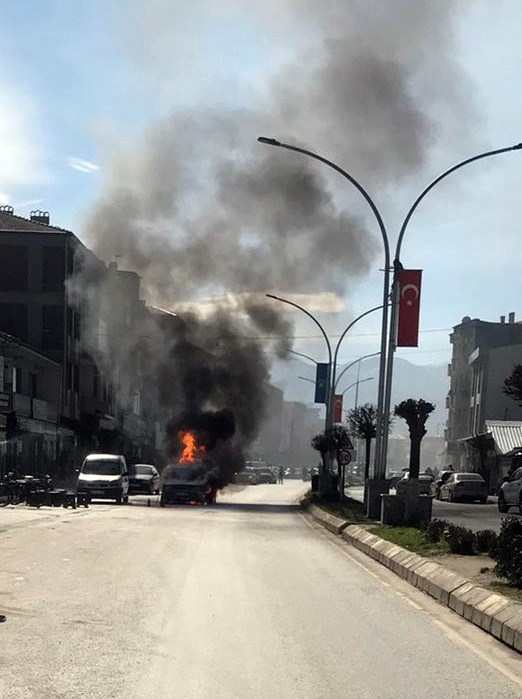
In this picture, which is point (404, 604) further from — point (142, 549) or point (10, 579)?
point (142, 549)

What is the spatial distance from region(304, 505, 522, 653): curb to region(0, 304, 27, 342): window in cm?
3908

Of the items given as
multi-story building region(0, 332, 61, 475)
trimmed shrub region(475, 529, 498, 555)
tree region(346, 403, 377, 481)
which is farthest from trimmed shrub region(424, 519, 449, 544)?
multi-story building region(0, 332, 61, 475)

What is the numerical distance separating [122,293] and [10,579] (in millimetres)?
44572

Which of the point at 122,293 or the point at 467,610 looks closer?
the point at 467,610

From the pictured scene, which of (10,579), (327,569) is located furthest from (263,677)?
(327,569)

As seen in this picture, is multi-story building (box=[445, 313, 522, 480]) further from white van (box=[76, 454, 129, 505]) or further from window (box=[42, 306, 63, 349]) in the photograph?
white van (box=[76, 454, 129, 505])

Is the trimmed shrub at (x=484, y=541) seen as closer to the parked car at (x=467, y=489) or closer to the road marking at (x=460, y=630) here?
the road marking at (x=460, y=630)

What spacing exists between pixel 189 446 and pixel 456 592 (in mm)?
42722

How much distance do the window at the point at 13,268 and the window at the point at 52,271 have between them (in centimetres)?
112

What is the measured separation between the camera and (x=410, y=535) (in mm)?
17125

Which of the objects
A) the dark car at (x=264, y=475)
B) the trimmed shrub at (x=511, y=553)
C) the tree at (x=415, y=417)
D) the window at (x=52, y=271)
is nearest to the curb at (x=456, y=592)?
the trimmed shrub at (x=511, y=553)

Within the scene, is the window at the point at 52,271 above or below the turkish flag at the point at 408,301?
above

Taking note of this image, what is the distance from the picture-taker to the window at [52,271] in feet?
174

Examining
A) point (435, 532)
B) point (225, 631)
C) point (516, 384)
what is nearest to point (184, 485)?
point (435, 532)
